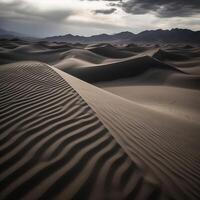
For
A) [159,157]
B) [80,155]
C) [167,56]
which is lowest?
[167,56]

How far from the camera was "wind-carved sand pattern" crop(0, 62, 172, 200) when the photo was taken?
8.02 feet

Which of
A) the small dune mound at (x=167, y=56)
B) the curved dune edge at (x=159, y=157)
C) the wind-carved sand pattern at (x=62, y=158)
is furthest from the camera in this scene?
the small dune mound at (x=167, y=56)

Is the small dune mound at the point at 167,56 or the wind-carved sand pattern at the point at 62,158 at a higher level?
the wind-carved sand pattern at the point at 62,158

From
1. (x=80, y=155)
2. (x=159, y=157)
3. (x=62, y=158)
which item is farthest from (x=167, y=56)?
(x=62, y=158)

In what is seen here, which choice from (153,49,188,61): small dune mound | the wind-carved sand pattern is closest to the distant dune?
the wind-carved sand pattern

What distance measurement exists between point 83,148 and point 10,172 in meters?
0.97

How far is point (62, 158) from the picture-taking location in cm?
292

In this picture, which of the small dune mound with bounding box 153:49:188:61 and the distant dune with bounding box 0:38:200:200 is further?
the small dune mound with bounding box 153:49:188:61

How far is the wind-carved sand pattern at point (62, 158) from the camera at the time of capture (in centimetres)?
245

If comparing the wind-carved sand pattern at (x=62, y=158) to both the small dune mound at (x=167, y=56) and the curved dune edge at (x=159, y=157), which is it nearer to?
the curved dune edge at (x=159, y=157)

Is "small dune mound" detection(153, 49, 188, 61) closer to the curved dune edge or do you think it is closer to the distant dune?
the distant dune

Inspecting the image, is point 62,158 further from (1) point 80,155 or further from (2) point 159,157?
(2) point 159,157

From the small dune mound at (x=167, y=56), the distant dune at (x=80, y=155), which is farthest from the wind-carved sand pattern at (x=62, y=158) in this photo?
the small dune mound at (x=167, y=56)

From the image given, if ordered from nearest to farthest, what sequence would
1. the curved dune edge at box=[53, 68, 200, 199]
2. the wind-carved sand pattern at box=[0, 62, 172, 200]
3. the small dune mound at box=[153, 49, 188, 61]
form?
the wind-carved sand pattern at box=[0, 62, 172, 200], the curved dune edge at box=[53, 68, 200, 199], the small dune mound at box=[153, 49, 188, 61]
